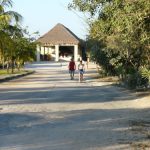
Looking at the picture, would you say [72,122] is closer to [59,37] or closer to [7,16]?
[7,16]

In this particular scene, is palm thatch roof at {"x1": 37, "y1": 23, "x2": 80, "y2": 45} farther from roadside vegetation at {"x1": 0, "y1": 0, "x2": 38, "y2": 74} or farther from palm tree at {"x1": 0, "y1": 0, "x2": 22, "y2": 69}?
palm tree at {"x1": 0, "y1": 0, "x2": 22, "y2": 69}

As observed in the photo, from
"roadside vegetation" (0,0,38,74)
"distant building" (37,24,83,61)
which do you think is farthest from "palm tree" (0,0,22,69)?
"distant building" (37,24,83,61)

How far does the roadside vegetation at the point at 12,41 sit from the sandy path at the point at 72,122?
17812 millimetres

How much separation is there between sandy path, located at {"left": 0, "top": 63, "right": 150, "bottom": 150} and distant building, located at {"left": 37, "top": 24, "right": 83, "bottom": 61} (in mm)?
71730

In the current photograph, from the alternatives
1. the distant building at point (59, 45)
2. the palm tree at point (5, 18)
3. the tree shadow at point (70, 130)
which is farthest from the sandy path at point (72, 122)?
the distant building at point (59, 45)

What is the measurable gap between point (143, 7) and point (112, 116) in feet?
19.9

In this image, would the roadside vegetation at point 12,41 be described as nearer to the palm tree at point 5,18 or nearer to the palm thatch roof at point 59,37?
the palm tree at point 5,18

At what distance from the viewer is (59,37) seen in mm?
96250

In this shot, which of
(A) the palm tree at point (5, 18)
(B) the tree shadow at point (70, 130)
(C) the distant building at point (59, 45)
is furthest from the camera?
(C) the distant building at point (59, 45)

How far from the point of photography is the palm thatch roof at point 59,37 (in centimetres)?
9481

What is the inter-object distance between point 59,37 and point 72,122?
8218 centimetres

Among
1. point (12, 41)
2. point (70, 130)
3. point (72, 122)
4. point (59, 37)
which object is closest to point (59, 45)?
point (59, 37)

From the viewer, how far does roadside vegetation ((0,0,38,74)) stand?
39.3 metres

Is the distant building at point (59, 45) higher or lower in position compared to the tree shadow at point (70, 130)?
higher
